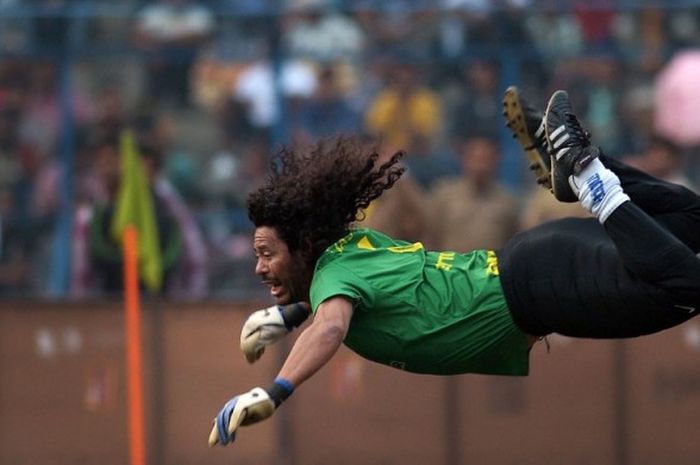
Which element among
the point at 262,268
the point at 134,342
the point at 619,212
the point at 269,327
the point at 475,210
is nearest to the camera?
the point at 619,212

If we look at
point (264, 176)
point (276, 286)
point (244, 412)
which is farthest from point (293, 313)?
point (264, 176)

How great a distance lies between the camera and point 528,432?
1012 cm

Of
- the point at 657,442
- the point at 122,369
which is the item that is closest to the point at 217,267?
the point at 122,369

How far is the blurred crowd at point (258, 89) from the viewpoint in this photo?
1109 centimetres

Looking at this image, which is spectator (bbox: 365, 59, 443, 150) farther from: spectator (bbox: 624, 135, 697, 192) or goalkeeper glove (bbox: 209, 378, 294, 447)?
goalkeeper glove (bbox: 209, 378, 294, 447)

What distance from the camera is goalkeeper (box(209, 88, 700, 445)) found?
597 cm

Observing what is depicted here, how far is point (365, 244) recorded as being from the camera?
6145 mm

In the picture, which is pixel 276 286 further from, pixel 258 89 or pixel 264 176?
pixel 258 89

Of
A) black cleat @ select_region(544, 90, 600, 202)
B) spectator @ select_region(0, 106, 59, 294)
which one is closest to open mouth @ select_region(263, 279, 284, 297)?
black cleat @ select_region(544, 90, 600, 202)

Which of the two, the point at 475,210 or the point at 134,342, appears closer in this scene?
the point at 134,342

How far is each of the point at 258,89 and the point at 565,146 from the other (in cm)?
535

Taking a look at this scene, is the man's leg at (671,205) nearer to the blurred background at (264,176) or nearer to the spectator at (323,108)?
the blurred background at (264,176)

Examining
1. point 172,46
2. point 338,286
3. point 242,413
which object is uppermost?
point 172,46

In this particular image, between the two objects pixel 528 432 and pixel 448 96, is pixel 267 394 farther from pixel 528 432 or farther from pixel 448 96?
pixel 448 96
